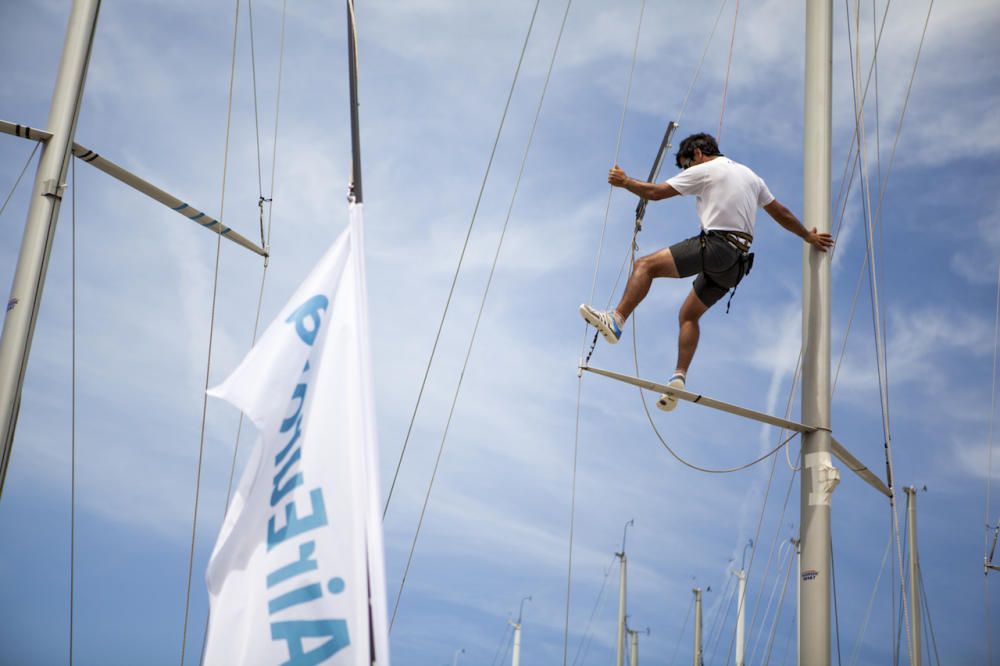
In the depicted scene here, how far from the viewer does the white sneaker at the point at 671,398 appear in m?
7.18

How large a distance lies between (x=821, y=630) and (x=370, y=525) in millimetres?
4620

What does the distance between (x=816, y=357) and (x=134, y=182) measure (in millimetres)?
6389

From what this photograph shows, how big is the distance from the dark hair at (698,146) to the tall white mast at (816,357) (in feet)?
3.82

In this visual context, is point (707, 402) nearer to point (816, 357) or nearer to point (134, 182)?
point (816, 357)

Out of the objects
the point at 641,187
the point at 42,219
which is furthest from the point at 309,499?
the point at 42,219

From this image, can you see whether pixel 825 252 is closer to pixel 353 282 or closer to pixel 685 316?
pixel 685 316

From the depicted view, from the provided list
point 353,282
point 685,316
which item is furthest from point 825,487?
point 353,282

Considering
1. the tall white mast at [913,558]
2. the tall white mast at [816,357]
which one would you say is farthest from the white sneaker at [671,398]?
the tall white mast at [913,558]

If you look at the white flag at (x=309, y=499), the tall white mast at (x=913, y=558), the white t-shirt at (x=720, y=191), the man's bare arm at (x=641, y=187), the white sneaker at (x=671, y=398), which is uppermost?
the tall white mast at (x=913, y=558)

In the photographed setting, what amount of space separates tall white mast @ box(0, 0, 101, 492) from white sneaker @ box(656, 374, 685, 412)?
4974mm

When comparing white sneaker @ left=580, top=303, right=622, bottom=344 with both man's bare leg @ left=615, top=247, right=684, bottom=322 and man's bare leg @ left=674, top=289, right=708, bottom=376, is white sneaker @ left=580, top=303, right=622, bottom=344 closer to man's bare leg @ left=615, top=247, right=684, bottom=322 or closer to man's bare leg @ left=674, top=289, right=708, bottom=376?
man's bare leg @ left=615, top=247, right=684, bottom=322

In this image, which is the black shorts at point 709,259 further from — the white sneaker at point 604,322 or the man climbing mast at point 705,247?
the white sneaker at point 604,322

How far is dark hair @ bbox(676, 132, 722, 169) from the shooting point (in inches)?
294

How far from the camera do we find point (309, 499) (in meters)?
3.56
